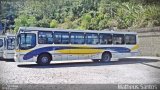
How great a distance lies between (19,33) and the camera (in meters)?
14.5

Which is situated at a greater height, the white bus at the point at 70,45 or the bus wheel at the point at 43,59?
the white bus at the point at 70,45

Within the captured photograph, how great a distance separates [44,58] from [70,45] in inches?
68.6

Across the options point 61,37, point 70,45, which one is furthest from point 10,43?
point 70,45

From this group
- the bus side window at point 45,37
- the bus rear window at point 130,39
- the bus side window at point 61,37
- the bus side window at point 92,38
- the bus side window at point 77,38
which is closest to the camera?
the bus side window at point 45,37

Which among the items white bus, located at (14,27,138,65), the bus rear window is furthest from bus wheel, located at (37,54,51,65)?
the bus rear window

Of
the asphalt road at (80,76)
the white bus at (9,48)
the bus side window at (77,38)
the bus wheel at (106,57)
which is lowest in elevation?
the asphalt road at (80,76)

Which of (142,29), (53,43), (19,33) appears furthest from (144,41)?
(19,33)

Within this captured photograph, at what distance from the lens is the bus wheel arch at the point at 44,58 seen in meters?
15.0

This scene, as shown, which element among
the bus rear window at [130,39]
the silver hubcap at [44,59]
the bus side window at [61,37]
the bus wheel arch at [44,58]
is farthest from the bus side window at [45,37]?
the bus rear window at [130,39]

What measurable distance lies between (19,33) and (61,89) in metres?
7.57

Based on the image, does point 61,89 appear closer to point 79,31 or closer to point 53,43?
point 53,43

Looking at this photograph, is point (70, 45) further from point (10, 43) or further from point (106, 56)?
point (10, 43)

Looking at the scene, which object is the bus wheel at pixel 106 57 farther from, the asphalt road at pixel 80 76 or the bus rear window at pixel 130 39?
the asphalt road at pixel 80 76

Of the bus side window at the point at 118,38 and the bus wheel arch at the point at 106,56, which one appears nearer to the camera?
the bus wheel arch at the point at 106,56
